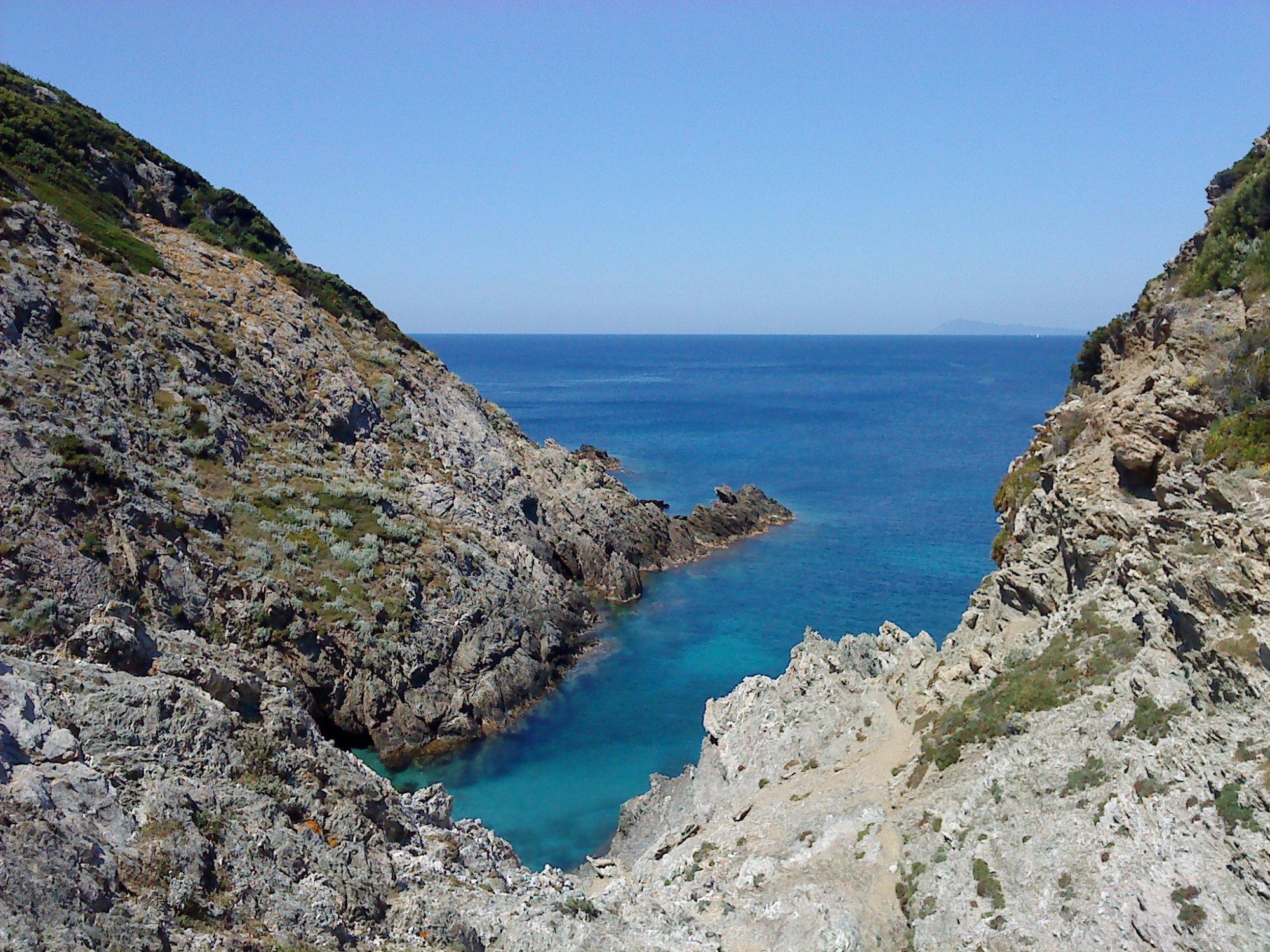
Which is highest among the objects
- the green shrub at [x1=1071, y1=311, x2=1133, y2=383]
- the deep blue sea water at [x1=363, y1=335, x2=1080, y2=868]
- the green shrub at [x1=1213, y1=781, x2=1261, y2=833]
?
the green shrub at [x1=1071, y1=311, x2=1133, y2=383]

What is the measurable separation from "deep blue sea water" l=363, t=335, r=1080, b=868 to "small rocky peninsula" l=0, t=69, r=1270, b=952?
2.70 metres

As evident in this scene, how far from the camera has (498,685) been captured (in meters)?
35.2

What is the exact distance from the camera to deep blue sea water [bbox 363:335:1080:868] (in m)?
30.6

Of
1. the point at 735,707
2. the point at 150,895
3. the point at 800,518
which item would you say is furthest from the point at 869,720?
the point at 800,518

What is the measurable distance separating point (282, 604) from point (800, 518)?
1605 inches

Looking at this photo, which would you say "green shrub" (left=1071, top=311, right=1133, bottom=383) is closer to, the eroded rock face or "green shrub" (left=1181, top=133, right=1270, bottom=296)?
"green shrub" (left=1181, top=133, right=1270, bottom=296)

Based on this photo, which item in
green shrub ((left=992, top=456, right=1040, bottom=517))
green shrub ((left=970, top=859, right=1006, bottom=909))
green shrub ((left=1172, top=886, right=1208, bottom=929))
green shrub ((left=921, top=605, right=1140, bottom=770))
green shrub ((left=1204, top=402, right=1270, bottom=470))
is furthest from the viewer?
green shrub ((left=992, top=456, right=1040, bottom=517))

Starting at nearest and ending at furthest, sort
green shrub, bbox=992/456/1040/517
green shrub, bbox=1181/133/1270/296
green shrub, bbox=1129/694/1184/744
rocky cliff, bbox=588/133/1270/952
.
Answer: rocky cliff, bbox=588/133/1270/952, green shrub, bbox=1129/694/1184/744, green shrub, bbox=1181/133/1270/296, green shrub, bbox=992/456/1040/517

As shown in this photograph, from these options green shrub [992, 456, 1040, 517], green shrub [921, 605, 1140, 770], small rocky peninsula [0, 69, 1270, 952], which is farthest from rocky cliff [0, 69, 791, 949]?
green shrub [992, 456, 1040, 517]

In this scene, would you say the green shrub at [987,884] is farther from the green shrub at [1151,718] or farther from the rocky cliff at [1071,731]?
the green shrub at [1151,718]

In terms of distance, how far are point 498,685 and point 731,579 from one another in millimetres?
20043

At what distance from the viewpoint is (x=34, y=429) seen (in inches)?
1143

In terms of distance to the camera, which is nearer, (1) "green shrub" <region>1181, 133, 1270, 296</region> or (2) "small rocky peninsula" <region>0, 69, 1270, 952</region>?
(2) "small rocky peninsula" <region>0, 69, 1270, 952</region>

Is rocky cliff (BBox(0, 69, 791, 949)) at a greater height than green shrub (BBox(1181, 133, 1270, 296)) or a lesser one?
lesser
